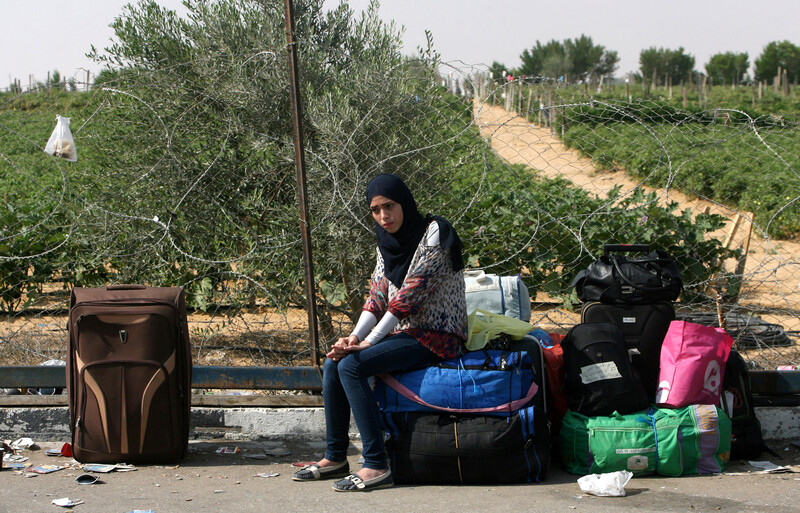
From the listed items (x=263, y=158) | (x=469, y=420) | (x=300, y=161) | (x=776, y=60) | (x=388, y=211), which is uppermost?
(x=776, y=60)

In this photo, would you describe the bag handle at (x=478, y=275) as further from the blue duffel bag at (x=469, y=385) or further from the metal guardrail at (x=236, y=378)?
the metal guardrail at (x=236, y=378)

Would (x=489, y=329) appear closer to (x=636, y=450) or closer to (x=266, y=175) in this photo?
(x=636, y=450)

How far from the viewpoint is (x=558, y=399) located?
13.3 feet

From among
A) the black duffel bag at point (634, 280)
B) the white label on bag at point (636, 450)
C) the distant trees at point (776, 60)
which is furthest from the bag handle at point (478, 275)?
the distant trees at point (776, 60)

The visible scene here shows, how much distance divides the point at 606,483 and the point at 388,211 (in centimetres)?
157

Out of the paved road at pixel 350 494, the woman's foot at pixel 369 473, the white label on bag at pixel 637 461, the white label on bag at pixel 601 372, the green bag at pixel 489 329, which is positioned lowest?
the paved road at pixel 350 494

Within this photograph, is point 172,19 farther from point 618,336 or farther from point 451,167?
point 618,336

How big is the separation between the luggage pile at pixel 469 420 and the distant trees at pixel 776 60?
89599 millimetres

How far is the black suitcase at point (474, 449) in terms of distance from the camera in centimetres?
362

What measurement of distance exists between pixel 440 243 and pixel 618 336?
1.00 meters

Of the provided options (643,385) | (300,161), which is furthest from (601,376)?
(300,161)

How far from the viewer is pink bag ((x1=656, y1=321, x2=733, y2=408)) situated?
12.6 feet

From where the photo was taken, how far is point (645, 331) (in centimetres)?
405

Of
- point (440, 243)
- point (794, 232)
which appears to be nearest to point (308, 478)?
point (440, 243)
